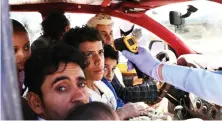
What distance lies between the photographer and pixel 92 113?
97 cm

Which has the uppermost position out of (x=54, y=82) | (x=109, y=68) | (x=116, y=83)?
(x=54, y=82)

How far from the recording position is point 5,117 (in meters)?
0.79

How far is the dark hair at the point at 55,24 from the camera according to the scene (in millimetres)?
2107

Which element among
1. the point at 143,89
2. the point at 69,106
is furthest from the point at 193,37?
the point at 69,106

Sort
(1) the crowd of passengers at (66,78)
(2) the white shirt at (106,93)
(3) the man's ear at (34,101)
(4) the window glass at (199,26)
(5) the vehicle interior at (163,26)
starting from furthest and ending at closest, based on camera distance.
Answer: (4) the window glass at (199,26), (5) the vehicle interior at (163,26), (2) the white shirt at (106,93), (3) the man's ear at (34,101), (1) the crowd of passengers at (66,78)

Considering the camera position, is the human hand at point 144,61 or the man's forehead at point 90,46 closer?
the man's forehead at point 90,46

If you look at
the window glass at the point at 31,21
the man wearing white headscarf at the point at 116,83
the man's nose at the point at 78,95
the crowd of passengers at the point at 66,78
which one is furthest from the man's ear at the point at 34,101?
the man wearing white headscarf at the point at 116,83

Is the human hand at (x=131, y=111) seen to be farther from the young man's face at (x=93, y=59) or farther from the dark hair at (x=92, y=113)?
the dark hair at (x=92, y=113)

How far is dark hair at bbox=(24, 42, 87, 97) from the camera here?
1257mm

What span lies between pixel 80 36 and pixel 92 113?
796 millimetres

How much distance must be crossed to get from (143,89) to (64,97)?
146cm

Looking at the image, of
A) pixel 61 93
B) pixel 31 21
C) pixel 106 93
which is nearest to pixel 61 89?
pixel 61 93

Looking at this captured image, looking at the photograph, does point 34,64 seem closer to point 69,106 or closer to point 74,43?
point 69,106

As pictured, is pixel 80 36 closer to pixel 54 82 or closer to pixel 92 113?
pixel 54 82
